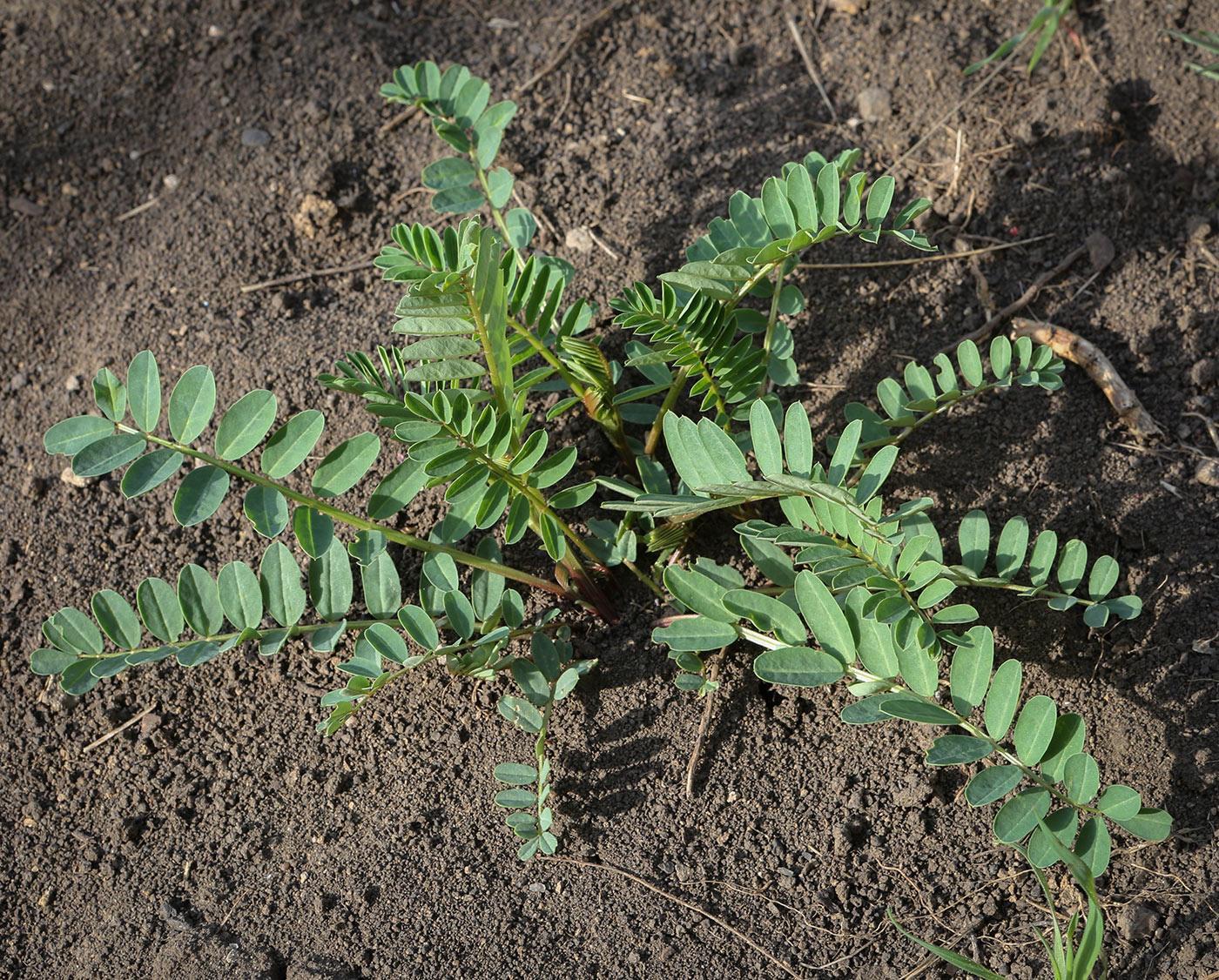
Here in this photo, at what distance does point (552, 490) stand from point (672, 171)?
33.4 inches

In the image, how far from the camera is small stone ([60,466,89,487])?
206cm

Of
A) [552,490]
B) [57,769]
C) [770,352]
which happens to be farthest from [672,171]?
[57,769]

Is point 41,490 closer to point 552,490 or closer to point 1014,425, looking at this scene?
point 552,490

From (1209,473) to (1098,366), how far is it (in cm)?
29

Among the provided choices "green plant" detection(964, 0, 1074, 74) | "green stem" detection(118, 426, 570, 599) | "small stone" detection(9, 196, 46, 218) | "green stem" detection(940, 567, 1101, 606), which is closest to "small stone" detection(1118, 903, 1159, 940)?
"green stem" detection(940, 567, 1101, 606)

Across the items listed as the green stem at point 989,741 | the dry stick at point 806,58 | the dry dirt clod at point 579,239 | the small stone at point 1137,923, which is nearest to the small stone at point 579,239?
the dry dirt clod at point 579,239

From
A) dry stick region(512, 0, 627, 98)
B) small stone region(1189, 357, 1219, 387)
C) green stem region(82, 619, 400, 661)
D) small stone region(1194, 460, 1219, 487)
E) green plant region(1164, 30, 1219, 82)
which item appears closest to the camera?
green stem region(82, 619, 400, 661)

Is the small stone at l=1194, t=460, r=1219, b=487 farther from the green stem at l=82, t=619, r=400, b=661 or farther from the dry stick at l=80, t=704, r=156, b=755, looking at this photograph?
the dry stick at l=80, t=704, r=156, b=755

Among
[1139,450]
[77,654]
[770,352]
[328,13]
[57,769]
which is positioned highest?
[328,13]

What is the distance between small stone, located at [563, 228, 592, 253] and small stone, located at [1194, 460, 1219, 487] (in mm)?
1307

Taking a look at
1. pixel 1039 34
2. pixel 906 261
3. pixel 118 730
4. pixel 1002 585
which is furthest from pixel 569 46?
pixel 118 730

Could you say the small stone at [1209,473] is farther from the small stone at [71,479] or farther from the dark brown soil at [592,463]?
the small stone at [71,479]

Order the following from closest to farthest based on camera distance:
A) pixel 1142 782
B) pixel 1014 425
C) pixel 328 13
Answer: pixel 1142 782
pixel 1014 425
pixel 328 13

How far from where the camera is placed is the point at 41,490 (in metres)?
2.08
